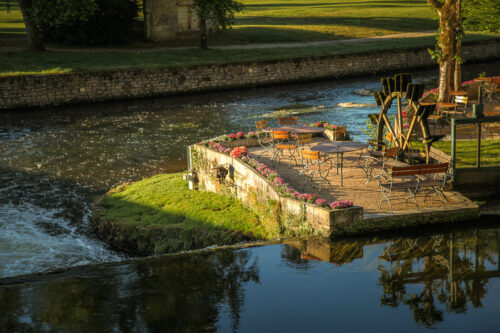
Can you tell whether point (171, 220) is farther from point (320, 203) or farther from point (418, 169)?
point (418, 169)

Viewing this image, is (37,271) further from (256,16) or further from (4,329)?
(256,16)

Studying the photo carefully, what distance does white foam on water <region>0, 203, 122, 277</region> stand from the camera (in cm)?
1435

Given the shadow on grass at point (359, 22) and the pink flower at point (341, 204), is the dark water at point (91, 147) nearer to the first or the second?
the pink flower at point (341, 204)

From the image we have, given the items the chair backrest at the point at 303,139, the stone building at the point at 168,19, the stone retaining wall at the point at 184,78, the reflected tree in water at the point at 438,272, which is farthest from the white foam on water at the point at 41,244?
the stone building at the point at 168,19

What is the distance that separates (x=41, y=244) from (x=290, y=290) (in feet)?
23.3

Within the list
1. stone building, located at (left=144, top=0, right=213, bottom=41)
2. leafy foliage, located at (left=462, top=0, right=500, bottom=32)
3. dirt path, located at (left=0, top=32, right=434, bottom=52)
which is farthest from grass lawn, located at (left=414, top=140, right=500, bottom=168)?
stone building, located at (left=144, top=0, right=213, bottom=41)

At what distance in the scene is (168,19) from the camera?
46969 mm

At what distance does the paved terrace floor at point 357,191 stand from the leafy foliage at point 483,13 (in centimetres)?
1394

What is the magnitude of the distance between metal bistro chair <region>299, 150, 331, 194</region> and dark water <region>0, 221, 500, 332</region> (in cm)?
259

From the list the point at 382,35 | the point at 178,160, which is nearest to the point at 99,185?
the point at 178,160

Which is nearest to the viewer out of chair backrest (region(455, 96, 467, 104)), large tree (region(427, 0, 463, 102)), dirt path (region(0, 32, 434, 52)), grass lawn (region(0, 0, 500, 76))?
chair backrest (region(455, 96, 467, 104))

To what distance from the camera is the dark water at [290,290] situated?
9.99 metres

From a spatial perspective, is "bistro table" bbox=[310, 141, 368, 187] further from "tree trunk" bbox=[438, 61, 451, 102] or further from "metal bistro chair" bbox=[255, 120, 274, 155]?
"tree trunk" bbox=[438, 61, 451, 102]

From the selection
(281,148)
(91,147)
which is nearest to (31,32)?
(91,147)
